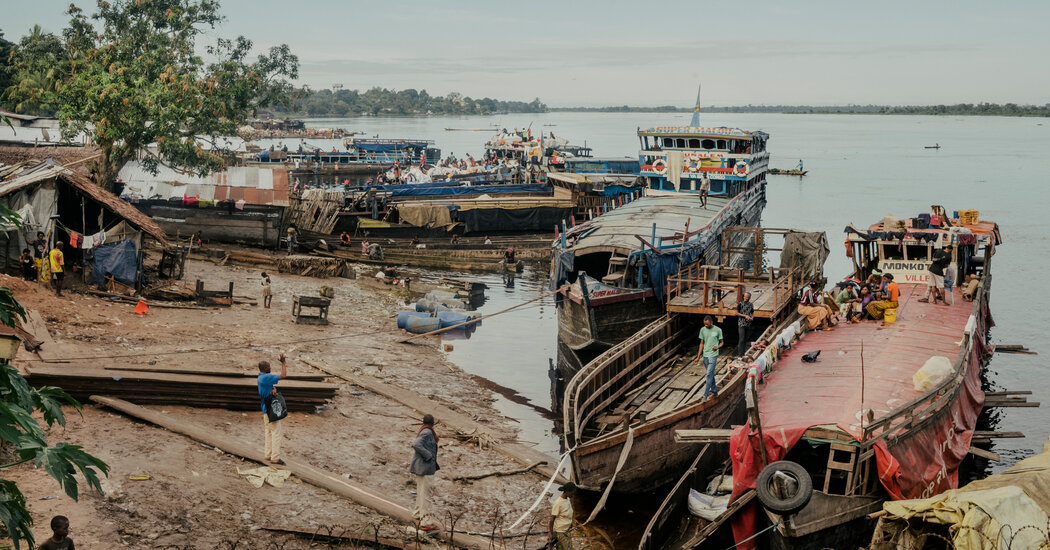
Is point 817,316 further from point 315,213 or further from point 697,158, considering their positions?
point 315,213

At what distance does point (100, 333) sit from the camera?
2019 centimetres

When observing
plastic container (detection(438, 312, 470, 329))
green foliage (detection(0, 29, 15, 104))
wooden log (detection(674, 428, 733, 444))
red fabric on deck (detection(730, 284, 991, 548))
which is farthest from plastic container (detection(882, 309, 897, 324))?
green foliage (detection(0, 29, 15, 104))

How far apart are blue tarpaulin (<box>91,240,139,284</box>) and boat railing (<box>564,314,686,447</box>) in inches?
526

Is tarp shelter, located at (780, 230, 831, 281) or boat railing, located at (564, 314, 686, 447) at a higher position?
tarp shelter, located at (780, 230, 831, 281)

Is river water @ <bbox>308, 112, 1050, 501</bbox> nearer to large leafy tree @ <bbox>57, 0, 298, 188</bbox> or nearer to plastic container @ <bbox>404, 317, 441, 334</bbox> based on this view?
plastic container @ <bbox>404, 317, 441, 334</bbox>

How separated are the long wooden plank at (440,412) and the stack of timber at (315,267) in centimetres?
1472

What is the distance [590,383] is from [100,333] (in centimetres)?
1125

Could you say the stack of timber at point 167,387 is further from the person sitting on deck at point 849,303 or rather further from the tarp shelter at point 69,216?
the person sitting on deck at point 849,303

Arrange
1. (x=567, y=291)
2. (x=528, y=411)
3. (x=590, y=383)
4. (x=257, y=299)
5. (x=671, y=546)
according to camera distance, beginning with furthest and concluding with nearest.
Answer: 1. (x=257, y=299)
2. (x=567, y=291)
3. (x=528, y=411)
4. (x=590, y=383)
5. (x=671, y=546)

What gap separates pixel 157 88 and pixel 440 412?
2043 centimetres

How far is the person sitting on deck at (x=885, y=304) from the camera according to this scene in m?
20.3

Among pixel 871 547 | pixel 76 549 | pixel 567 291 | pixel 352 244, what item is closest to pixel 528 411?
pixel 567 291

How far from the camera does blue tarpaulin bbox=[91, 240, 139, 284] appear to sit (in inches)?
967

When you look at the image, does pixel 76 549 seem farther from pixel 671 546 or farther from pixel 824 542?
pixel 824 542
